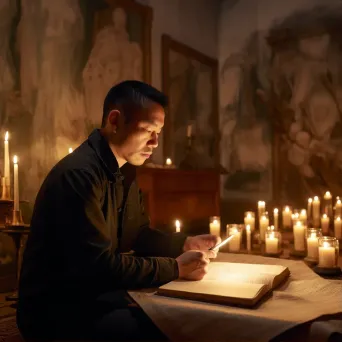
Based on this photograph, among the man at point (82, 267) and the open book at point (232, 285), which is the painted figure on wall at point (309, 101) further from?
the man at point (82, 267)

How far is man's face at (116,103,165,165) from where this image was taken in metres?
2.02

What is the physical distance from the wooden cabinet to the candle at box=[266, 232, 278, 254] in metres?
2.52

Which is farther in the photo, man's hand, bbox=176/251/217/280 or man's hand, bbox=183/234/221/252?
man's hand, bbox=183/234/221/252

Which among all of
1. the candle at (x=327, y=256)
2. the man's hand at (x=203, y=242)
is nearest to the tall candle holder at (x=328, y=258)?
the candle at (x=327, y=256)

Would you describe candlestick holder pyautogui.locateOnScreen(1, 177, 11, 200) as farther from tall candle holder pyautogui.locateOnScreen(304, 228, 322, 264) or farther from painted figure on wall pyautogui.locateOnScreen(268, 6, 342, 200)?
painted figure on wall pyautogui.locateOnScreen(268, 6, 342, 200)

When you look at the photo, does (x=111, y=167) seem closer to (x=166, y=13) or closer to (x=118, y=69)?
(x=118, y=69)

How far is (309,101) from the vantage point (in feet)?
22.8

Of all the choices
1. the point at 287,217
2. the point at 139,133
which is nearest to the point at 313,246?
the point at 139,133

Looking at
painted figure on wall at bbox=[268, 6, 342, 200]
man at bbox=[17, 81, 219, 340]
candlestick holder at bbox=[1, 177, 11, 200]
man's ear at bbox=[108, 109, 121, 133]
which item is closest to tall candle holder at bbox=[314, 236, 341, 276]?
man at bbox=[17, 81, 219, 340]

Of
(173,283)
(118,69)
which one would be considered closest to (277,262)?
(173,283)

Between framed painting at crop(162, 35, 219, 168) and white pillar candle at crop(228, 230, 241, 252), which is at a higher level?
Result: framed painting at crop(162, 35, 219, 168)

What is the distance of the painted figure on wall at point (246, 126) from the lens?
733 cm

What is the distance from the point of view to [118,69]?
17.6 feet

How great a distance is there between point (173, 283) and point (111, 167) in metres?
Result: 0.63
